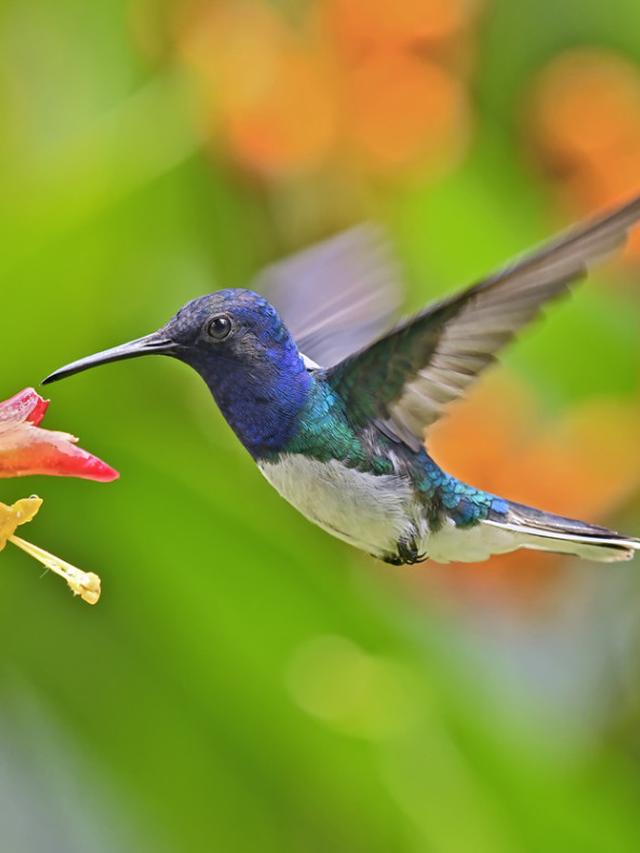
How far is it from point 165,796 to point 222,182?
2.43 ft

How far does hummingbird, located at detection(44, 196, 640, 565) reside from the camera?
88 centimetres

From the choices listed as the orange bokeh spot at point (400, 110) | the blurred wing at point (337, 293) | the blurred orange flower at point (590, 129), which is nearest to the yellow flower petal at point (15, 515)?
the blurred wing at point (337, 293)

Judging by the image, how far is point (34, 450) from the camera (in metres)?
0.69

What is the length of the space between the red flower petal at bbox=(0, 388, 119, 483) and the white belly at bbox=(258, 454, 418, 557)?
0.79 ft

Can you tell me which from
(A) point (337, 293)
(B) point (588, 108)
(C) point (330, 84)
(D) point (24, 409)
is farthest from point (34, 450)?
(B) point (588, 108)

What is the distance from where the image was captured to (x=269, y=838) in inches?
58.6

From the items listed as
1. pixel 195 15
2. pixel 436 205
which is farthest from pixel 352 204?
pixel 195 15

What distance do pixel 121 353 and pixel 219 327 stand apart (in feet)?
0.31

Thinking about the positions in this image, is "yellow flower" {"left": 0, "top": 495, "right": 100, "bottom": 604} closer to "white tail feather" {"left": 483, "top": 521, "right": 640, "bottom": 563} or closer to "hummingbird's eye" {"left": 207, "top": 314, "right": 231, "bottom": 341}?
"hummingbird's eye" {"left": 207, "top": 314, "right": 231, "bottom": 341}

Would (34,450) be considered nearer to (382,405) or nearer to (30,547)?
(30,547)

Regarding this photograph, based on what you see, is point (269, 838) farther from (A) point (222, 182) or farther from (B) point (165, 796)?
(A) point (222, 182)

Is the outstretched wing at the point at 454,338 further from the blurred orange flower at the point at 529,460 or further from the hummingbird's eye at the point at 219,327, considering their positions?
the blurred orange flower at the point at 529,460

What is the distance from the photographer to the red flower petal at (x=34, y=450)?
68 centimetres

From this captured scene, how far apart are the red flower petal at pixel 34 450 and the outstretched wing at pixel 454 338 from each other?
255 mm
